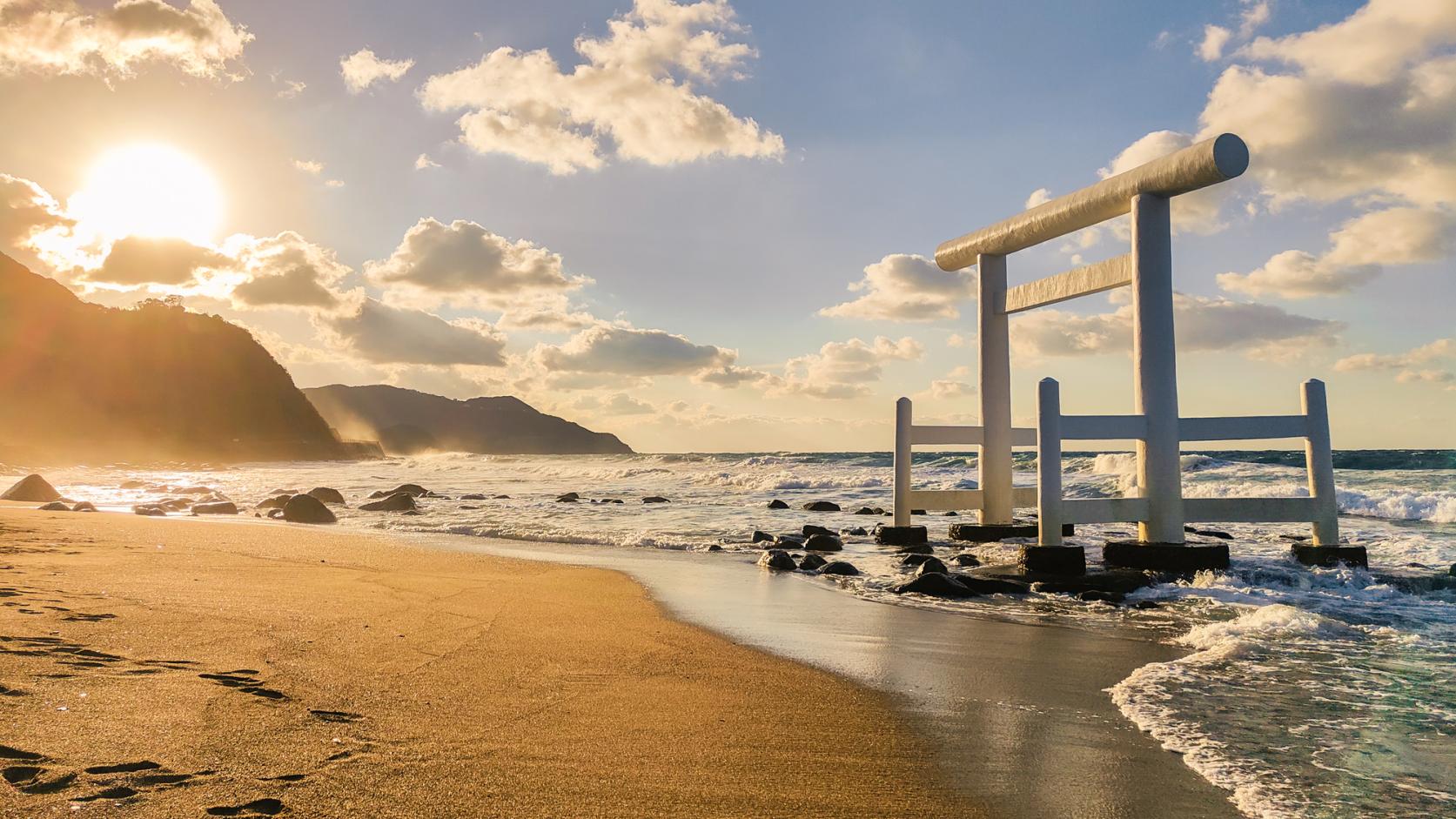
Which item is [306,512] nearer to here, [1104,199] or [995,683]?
[1104,199]

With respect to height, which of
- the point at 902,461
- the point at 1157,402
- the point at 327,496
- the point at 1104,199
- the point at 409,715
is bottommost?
the point at 409,715

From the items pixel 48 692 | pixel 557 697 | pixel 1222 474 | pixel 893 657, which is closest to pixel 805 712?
pixel 557 697

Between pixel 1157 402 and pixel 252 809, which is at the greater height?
pixel 1157 402

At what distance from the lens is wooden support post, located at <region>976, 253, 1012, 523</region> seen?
11.8m

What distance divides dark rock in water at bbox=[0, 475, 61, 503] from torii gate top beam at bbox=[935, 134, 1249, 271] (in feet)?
62.0

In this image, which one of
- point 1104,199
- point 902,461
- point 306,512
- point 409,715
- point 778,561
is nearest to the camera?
point 409,715

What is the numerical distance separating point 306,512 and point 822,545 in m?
9.80

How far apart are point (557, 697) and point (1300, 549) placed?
8923 millimetres

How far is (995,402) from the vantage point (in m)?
11.9

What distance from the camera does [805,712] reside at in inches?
142

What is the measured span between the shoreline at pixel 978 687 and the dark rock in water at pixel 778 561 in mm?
817

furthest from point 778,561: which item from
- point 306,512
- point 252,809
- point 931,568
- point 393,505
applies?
point 393,505

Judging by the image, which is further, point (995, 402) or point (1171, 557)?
point (995, 402)

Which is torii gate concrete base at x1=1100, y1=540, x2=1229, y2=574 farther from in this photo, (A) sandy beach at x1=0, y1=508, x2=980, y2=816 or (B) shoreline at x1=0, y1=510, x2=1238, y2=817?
(A) sandy beach at x1=0, y1=508, x2=980, y2=816
